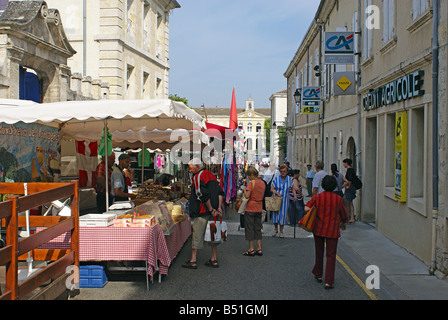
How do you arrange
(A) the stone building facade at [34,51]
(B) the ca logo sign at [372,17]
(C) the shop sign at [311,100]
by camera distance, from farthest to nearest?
(C) the shop sign at [311,100] < (A) the stone building facade at [34,51] < (B) the ca logo sign at [372,17]

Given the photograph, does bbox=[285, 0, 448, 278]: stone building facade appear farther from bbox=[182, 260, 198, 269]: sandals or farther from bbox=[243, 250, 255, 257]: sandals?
bbox=[182, 260, 198, 269]: sandals

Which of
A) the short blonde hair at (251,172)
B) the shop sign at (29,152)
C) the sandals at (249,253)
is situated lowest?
the sandals at (249,253)

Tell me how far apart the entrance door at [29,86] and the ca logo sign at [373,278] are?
10.9 metres

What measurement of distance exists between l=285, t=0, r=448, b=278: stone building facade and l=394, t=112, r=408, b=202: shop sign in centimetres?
2

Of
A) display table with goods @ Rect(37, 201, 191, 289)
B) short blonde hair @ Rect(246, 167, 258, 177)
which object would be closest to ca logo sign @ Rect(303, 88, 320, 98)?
short blonde hair @ Rect(246, 167, 258, 177)

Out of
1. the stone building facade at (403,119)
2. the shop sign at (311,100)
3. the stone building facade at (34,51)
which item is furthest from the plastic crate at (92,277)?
the shop sign at (311,100)

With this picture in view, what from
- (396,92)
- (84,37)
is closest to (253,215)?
(396,92)

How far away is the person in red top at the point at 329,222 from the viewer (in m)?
6.32

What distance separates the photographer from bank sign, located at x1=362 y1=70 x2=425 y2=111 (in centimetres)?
830

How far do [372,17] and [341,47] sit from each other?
1.27 metres

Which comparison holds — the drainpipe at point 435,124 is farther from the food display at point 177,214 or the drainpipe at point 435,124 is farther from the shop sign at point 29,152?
the shop sign at point 29,152

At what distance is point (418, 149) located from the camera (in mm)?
8859
